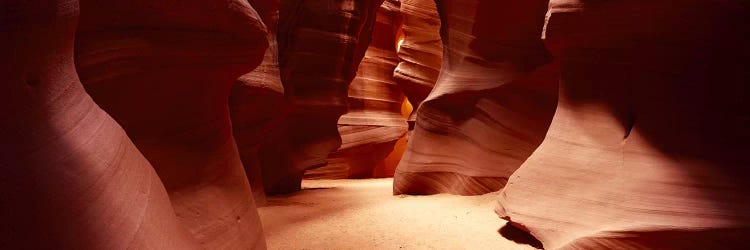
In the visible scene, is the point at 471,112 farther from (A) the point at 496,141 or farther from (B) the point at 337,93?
(B) the point at 337,93

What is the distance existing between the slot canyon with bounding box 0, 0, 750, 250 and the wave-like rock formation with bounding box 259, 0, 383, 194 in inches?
76.5

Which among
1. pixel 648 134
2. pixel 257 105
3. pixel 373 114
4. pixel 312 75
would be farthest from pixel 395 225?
pixel 373 114

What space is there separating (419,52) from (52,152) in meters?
9.77

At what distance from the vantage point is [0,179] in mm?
1104

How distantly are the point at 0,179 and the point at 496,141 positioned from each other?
4389 mm

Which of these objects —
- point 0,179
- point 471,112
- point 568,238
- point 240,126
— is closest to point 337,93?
point 240,126

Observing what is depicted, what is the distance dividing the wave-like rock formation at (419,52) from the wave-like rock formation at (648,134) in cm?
704

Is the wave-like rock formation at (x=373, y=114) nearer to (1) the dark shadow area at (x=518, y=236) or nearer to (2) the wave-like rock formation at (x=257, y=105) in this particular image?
(2) the wave-like rock formation at (x=257, y=105)

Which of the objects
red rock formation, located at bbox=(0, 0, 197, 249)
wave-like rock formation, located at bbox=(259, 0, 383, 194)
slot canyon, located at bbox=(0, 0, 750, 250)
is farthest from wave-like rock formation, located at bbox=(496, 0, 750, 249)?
wave-like rock formation, located at bbox=(259, 0, 383, 194)

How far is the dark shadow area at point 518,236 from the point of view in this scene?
3.22 meters

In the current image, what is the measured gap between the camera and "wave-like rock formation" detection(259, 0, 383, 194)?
24.8 ft

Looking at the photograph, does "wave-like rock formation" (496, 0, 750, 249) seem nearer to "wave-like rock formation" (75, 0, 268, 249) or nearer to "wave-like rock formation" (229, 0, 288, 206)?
"wave-like rock formation" (75, 0, 268, 249)

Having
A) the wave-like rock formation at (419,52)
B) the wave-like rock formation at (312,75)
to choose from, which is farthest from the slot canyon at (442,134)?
the wave-like rock formation at (419,52)

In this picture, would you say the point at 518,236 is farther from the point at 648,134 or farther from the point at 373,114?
the point at 373,114
